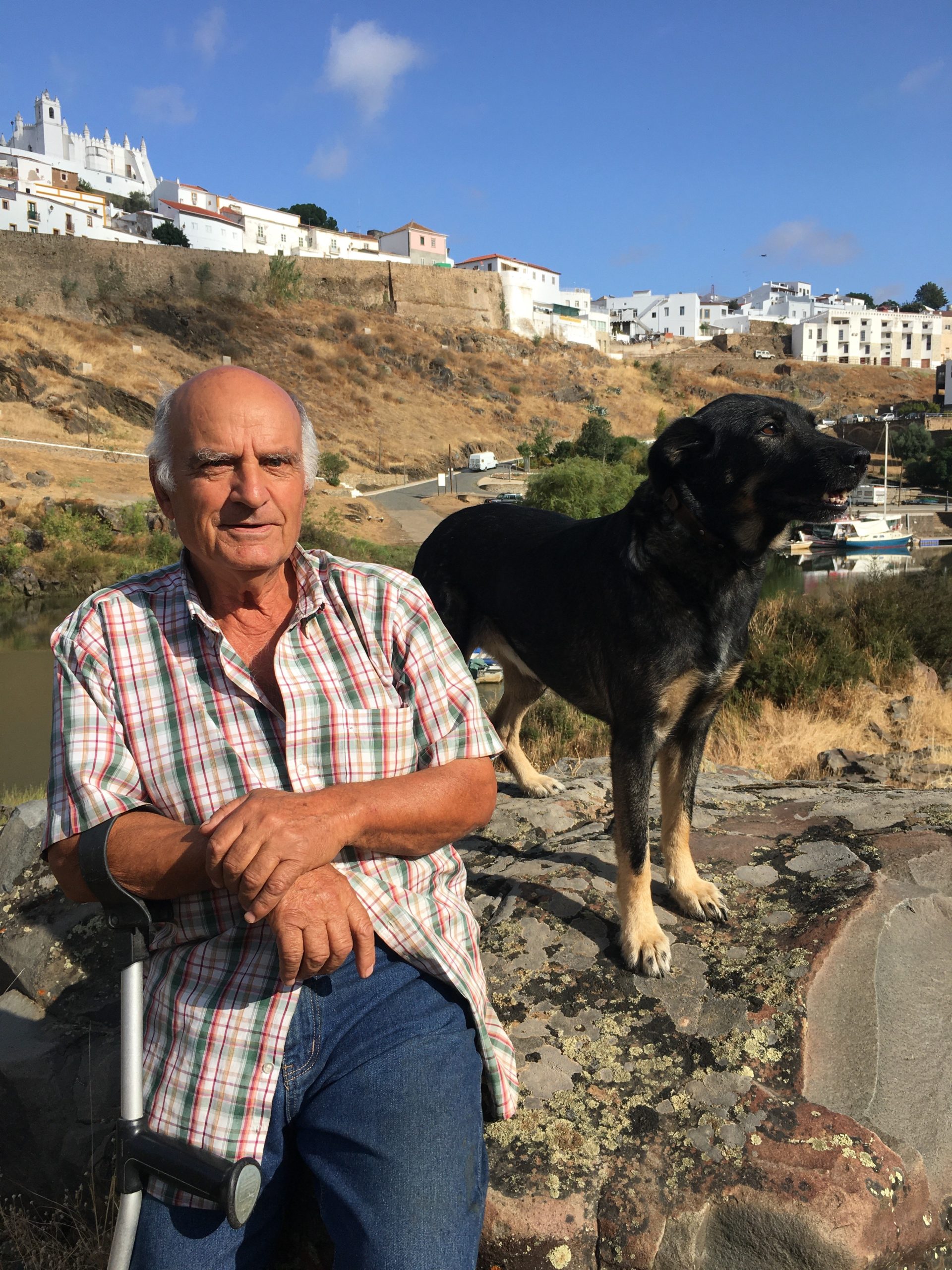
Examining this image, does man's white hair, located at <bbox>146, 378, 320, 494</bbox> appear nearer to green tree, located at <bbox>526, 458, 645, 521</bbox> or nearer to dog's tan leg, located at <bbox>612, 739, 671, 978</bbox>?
dog's tan leg, located at <bbox>612, 739, 671, 978</bbox>

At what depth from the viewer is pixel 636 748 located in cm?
288

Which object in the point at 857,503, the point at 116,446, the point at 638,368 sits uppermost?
the point at 638,368

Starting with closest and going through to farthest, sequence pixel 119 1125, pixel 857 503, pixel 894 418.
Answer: pixel 119 1125 → pixel 857 503 → pixel 894 418

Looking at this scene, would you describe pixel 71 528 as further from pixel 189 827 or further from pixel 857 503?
pixel 857 503

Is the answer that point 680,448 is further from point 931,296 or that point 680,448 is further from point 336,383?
point 931,296

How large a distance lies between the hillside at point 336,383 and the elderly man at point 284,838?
31481mm

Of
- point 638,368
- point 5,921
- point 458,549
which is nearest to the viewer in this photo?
point 5,921

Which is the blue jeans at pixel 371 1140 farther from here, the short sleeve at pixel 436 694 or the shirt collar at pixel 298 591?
the shirt collar at pixel 298 591

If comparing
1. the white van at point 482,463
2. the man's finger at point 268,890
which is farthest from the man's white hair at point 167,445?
the white van at point 482,463

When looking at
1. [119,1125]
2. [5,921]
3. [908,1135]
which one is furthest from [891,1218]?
[5,921]

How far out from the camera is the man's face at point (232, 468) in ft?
6.42

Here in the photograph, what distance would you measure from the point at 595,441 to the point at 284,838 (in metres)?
52.6

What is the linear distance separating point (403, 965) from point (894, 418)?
237ft

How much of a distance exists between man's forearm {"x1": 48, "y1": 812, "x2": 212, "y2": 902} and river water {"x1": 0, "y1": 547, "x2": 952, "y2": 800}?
388 inches
